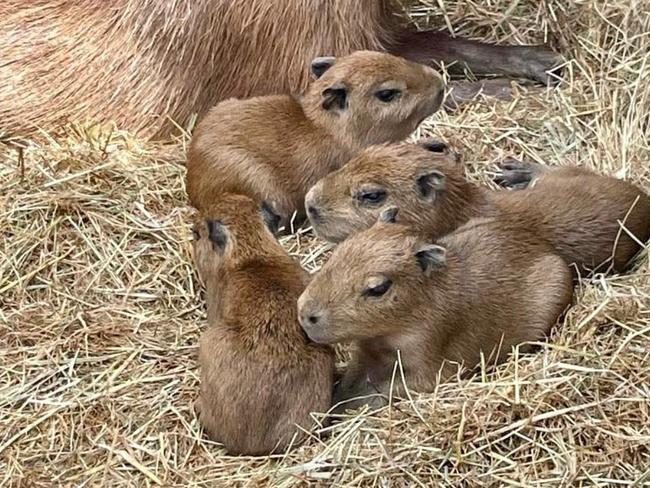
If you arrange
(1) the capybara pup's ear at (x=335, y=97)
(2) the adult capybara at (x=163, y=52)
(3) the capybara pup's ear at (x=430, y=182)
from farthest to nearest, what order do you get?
(2) the adult capybara at (x=163, y=52) → (1) the capybara pup's ear at (x=335, y=97) → (3) the capybara pup's ear at (x=430, y=182)

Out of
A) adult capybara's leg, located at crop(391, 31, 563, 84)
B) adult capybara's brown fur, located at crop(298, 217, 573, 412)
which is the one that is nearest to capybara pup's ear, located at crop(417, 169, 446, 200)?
adult capybara's brown fur, located at crop(298, 217, 573, 412)

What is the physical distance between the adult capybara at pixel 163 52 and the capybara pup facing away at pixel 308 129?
443 millimetres

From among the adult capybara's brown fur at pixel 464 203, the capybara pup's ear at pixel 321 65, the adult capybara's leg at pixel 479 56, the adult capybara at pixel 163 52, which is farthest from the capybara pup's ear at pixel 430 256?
the adult capybara's leg at pixel 479 56

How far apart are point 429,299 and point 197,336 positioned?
2.45 feet

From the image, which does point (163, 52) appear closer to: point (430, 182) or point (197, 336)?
point (197, 336)

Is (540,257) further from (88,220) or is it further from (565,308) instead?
(88,220)

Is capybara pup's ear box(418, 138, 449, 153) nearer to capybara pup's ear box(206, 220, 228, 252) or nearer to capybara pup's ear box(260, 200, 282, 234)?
capybara pup's ear box(260, 200, 282, 234)

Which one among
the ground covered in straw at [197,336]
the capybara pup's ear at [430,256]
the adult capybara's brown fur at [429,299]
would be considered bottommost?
the ground covered in straw at [197,336]

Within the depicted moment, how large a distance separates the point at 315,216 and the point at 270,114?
57 centimetres

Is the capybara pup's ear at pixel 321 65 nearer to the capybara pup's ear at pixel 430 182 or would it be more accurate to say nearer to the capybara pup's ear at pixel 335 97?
the capybara pup's ear at pixel 335 97

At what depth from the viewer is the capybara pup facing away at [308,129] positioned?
3801mm

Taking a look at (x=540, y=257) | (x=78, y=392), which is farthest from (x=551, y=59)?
(x=78, y=392)

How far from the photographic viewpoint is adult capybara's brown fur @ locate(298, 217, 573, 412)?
3096 millimetres

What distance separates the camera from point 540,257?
337cm
